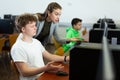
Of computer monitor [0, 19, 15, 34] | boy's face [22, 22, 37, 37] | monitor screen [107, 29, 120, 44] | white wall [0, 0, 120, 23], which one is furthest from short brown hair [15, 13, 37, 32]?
white wall [0, 0, 120, 23]

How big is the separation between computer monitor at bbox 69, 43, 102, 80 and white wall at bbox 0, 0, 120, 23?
5.63 metres

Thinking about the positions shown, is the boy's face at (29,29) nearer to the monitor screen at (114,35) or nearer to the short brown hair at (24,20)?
the short brown hair at (24,20)

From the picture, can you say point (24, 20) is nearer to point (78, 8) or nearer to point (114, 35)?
point (114, 35)

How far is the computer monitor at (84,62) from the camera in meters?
1.22

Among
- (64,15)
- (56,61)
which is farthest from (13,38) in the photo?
(64,15)

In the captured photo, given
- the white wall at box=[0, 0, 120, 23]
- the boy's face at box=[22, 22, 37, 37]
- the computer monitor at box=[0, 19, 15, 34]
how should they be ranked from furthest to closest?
the white wall at box=[0, 0, 120, 23] < the computer monitor at box=[0, 19, 15, 34] < the boy's face at box=[22, 22, 37, 37]

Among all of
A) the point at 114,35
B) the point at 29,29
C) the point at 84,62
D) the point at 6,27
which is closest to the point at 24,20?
the point at 29,29

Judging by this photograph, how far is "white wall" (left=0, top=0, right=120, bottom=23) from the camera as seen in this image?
6.70 m

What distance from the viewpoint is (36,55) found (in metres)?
1.77

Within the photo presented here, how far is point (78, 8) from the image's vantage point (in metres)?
6.89

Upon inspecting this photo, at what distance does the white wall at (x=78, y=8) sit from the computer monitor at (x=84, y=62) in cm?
563

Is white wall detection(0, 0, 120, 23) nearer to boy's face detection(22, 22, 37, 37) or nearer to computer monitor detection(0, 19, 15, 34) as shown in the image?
computer monitor detection(0, 19, 15, 34)

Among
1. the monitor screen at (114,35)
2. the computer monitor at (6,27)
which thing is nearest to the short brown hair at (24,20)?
the monitor screen at (114,35)

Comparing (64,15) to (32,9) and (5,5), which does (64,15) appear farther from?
(5,5)
